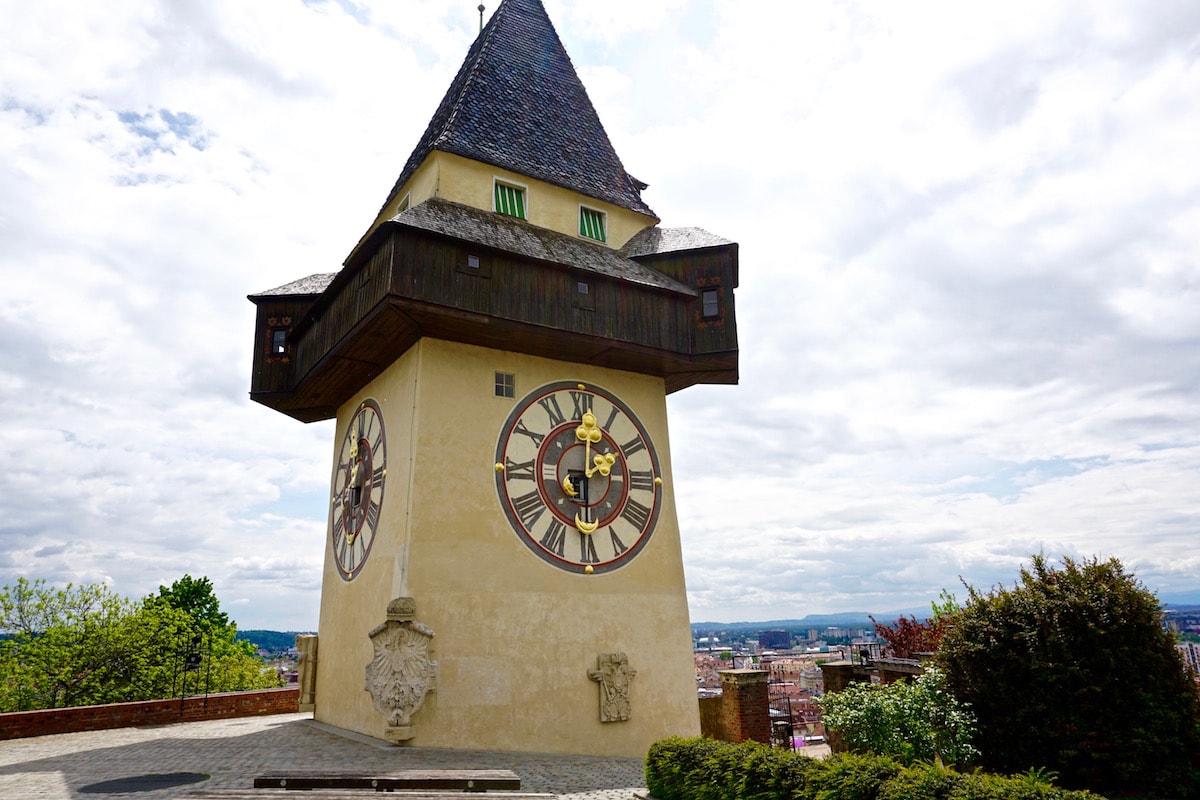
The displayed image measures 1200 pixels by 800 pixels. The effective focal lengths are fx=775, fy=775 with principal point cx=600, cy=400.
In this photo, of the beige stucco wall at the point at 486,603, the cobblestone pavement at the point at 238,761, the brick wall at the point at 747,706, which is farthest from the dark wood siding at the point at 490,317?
the cobblestone pavement at the point at 238,761

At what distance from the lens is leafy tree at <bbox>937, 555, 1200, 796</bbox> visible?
9.22 m

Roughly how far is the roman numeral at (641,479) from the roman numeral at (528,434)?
1.90m

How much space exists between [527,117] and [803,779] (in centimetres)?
1405

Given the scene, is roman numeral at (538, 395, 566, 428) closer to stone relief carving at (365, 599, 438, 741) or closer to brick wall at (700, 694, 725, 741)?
stone relief carving at (365, 599, 438, 741)

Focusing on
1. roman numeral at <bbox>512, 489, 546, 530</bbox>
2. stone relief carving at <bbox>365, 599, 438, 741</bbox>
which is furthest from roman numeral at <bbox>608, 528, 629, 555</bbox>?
stone relief carving at <bbox>365, 599, 438, 741</bbox>

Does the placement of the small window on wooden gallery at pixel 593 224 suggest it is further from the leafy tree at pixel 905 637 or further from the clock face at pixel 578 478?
the leafy tree at pixel 905 637

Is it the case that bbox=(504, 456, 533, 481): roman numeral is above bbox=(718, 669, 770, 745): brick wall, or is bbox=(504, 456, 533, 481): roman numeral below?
above

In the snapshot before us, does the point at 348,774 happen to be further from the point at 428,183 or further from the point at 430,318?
the point at 428,183

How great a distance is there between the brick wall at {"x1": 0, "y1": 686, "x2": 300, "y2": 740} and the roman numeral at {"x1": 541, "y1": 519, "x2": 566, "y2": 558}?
28.9 feet

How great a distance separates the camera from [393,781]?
7031mm

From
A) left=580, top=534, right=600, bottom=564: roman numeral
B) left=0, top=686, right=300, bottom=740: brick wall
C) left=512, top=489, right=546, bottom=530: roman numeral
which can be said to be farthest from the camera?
left=0, top=686, right=300, bottom=740: brick wall

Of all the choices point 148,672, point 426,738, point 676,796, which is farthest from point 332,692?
point 148,672

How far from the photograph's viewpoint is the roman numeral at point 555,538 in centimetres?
1295

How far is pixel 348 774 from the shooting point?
7.31m
